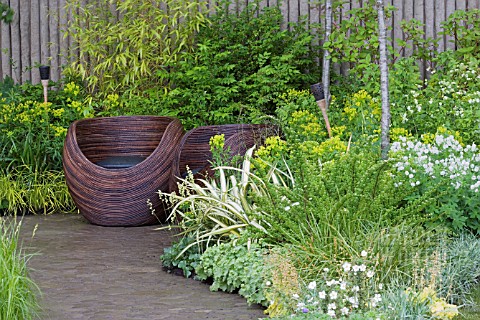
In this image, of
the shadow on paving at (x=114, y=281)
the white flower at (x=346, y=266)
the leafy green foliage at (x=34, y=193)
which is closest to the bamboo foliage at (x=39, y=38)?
the leafy green foliage at (x=34, y=193)

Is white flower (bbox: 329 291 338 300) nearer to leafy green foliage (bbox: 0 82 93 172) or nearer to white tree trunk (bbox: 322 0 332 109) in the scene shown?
white tree trunk (bbox: 322 0 332 109)

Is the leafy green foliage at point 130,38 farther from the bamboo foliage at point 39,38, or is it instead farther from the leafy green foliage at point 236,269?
the leafy green foliage at point 236,269

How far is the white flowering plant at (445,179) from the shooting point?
4750 mm

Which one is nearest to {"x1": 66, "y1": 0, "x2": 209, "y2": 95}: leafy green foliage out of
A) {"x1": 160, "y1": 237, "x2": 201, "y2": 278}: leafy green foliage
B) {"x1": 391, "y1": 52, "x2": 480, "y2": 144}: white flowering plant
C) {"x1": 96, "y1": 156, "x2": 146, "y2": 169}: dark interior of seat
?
{"x1": 96, "y1": 156, "x2": 146, "y2": 169}: dark interior of seat

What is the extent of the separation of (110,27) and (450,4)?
357 centimetres

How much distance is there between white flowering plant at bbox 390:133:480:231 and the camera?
4.75 meters

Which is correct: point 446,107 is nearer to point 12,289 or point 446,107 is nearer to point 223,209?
point 223,209

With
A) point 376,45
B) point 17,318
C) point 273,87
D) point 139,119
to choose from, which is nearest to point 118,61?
point 139,119

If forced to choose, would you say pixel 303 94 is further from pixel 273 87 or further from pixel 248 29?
pixel 248 29

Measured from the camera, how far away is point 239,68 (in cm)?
827

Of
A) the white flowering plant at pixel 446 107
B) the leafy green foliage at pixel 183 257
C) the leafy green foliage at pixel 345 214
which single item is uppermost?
the white flowering plant at pixel 446 107

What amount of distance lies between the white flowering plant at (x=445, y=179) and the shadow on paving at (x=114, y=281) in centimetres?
126

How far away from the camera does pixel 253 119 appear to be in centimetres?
715

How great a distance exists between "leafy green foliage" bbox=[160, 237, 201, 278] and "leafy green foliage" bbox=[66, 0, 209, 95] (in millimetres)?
3410
